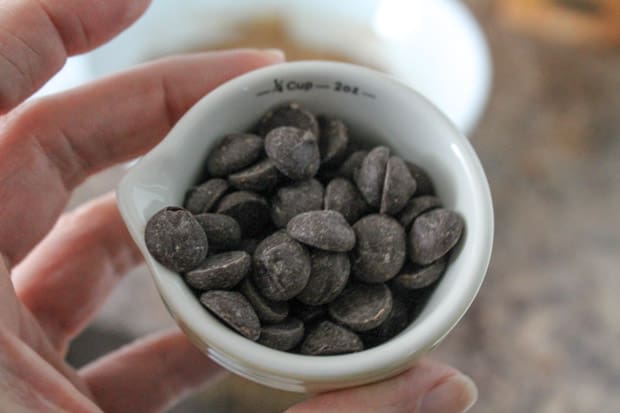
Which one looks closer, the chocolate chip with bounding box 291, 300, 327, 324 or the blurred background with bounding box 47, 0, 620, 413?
the chocolate chip with bounding box 291, 300, 327, 324

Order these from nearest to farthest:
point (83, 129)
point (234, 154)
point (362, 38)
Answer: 1. point (234, 154)
2. point (83, 129)
3. point (362, 38)

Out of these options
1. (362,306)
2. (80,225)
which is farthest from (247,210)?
(80,225)

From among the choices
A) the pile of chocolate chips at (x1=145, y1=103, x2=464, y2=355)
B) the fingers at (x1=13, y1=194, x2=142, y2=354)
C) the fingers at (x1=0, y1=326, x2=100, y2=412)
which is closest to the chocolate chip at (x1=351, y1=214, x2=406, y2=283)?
the pile of chocolate chips at (x1=145, y1=103, x2=464, y2=355)

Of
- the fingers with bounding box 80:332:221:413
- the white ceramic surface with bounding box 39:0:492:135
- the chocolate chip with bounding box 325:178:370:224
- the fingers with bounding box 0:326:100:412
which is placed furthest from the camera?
the white ceramic surface with bounding box 39:0:492:135

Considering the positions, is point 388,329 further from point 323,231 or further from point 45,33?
point 45,33

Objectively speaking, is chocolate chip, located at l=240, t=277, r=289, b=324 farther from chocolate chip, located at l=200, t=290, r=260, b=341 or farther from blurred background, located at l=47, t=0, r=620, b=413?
blurred background, located at l=47, t=0, r=620, b=413

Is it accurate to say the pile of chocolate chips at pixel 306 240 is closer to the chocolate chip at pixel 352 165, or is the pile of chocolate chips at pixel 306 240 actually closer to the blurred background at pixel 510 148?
the chocolate chip at pixel 352 165

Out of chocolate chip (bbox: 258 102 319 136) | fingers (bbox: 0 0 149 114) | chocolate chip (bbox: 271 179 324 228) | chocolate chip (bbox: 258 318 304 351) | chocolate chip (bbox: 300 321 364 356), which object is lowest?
chocolate chip (bbox: 300 321 364 356)
